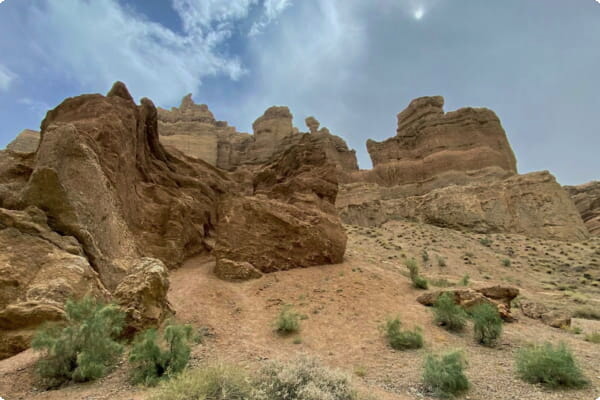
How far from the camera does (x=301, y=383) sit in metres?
4.64

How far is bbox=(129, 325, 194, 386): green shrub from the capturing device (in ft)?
17.4

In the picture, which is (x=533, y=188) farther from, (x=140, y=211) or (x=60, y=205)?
(x=60, y=205)

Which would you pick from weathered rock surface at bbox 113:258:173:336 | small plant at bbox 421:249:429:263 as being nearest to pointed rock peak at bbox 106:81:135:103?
weathered rock surface at bbox 113:258:173:336

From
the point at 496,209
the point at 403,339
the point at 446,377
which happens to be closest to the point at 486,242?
the point at 496,209

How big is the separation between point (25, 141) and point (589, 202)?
87.4 metres

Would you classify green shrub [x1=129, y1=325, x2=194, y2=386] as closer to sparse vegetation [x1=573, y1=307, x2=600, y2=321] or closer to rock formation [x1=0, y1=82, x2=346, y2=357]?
rock formation [x1=0, y1=82, x2=346, y2=357]

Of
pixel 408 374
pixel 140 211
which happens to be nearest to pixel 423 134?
pixel 140 211

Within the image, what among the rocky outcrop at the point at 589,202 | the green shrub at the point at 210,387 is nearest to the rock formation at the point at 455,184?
the rocky outcrop at the point at 589,202

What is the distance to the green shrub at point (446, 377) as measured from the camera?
5.60 metres

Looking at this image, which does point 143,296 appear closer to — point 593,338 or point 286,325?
point 286,325

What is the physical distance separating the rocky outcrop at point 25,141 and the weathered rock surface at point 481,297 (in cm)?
5958

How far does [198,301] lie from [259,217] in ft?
17.7

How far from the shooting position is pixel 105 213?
10.5 metres

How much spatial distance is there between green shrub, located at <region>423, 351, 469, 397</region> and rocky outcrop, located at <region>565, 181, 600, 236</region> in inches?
1722
